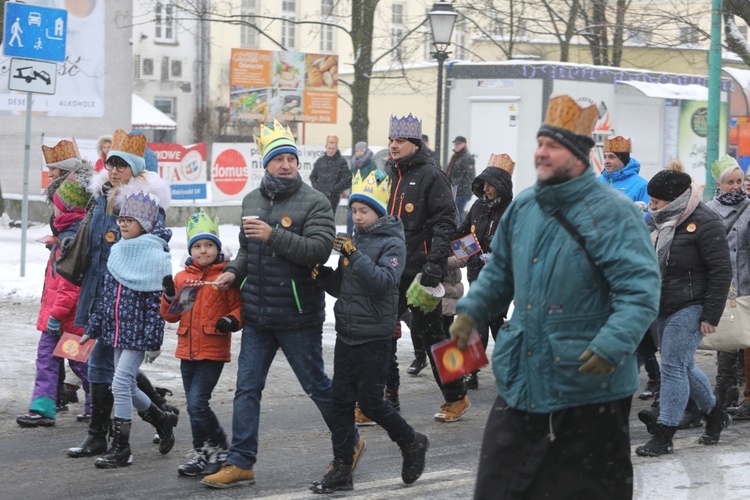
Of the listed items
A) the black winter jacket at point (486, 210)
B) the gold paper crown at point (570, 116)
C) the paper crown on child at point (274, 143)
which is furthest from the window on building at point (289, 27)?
the gold paper crown at point (570, 116)

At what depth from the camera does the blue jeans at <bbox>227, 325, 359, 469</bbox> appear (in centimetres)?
Result: 639

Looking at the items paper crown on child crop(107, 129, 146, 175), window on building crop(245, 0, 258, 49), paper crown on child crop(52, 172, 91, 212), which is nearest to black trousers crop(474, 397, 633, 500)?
paper crown on child crop(107, 129, 146, 175)

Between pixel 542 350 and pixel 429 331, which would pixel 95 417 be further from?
pixel 542 350

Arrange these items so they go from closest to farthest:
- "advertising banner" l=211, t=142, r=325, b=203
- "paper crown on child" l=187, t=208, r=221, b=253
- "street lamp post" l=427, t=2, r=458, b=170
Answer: "paper crown on child" l=187, t=208, r=221, b=253
"street lamp post" l=427, t=2, r=458, b=170
"advertising banner" l=211, t=142, r=325, b=203

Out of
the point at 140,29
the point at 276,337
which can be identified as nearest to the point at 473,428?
Answer: the point at 276,337

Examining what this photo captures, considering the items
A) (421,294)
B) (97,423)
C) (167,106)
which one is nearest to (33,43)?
(421,294)

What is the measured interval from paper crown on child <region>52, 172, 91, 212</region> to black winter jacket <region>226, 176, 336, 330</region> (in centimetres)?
183

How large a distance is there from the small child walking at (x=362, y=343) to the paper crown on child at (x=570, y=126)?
2.15 meters

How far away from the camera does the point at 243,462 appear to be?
6.40m

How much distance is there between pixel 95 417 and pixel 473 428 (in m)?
2.61

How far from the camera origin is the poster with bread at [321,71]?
106 ft

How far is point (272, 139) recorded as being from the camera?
652cm

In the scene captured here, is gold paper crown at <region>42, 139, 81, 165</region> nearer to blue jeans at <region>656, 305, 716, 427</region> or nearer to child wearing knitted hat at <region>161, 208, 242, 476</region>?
child wearing knitted hat at <region>161, 208, 242, 476</region>

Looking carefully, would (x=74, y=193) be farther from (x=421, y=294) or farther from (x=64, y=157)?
(x=421, y=294)
